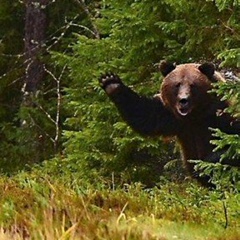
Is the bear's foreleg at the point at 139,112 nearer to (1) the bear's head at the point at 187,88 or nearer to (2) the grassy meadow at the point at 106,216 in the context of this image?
(1) the bear's head at the point at 187,88

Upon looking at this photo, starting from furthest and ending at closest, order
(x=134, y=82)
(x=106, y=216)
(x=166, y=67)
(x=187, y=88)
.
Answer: (x=134, y=82)
(x=166, y=67)
(x=187, y=88)
(x=106, y=216)

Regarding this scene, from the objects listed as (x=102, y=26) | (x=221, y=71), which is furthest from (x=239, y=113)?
(x=102, y=26)

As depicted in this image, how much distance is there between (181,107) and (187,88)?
1.05 ft

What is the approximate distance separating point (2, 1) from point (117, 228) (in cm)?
1569

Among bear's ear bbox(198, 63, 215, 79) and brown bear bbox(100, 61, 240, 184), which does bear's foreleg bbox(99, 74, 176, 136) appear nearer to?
brown bear bbox(100, 61, 240, 184)

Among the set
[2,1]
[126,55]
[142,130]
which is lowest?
[142,130]

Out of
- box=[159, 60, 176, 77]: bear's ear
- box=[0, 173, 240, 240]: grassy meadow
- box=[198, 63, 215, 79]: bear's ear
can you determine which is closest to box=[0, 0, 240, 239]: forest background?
box=[198, 63, 215, 79]: bear's ear

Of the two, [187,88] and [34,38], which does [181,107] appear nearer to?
[187,88]

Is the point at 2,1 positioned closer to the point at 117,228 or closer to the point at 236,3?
the point at 236,3

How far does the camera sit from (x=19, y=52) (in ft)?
67.8

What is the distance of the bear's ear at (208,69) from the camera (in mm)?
9812

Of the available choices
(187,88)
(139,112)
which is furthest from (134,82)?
(187,88)

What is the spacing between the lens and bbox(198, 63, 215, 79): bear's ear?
9.81 meters

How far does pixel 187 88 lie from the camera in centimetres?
999
